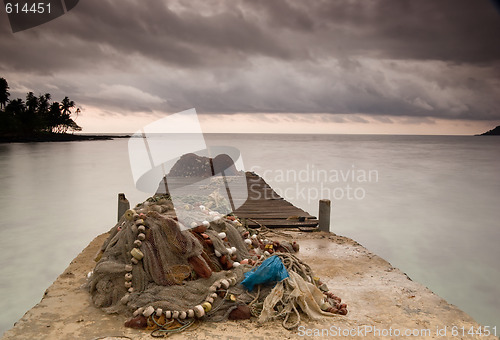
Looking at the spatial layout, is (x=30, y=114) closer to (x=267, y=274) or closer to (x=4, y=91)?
(x=4, y=91)

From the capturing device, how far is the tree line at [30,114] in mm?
55447

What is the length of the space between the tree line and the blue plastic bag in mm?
61452

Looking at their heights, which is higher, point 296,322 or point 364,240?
point 296,322

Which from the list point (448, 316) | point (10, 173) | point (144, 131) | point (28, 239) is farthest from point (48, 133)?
point (448, 316)

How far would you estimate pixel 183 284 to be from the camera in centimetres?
441

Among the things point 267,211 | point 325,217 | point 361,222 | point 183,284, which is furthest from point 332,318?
point 361,222

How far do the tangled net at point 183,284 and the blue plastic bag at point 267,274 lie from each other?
0.25 ft

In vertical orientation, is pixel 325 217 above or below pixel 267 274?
below

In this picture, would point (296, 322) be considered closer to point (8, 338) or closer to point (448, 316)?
point (448, 316)

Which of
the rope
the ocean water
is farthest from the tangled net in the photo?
the ocean water

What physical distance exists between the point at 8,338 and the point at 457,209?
55.9 ft

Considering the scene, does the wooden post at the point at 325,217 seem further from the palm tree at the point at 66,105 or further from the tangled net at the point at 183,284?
the palm tree at the point at 66,105

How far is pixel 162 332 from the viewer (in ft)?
12.6

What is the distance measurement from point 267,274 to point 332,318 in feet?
2.88
